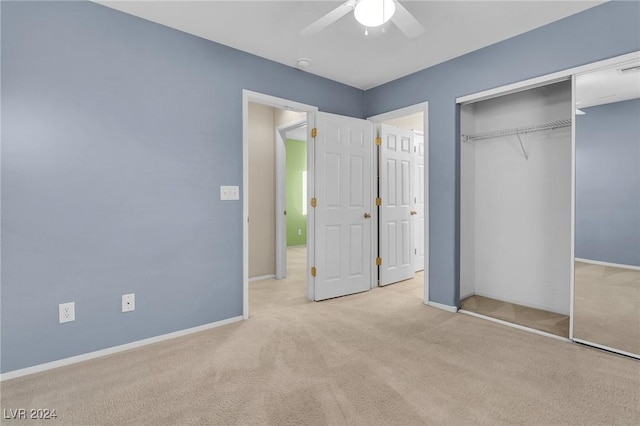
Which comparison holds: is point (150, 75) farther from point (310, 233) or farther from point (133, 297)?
point (310, 233)

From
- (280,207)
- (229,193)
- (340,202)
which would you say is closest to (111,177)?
(229,193)

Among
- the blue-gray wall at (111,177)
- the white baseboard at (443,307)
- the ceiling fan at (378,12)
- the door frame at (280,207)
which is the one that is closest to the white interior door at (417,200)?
the white baseboard at (443,307)

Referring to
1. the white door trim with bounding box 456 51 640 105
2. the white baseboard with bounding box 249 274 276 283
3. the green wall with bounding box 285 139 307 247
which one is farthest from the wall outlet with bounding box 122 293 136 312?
the green wall with bounding box 285 139 307 247

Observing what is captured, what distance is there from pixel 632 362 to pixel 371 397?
6.25 feet

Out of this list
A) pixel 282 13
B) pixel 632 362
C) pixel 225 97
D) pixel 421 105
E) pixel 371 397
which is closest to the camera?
A: pixel 371 397

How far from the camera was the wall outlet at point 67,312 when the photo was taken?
2.31m

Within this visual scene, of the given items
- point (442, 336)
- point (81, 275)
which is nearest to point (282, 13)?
point (81, 275)

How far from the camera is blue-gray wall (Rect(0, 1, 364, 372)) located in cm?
218

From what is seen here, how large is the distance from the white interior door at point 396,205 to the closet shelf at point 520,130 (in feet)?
3.17

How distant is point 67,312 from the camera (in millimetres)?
2330

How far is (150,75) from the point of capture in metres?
2.67

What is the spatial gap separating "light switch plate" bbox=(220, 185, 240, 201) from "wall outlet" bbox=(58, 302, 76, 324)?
4.42ft

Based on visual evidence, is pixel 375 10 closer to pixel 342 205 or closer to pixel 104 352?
pixel 342 205

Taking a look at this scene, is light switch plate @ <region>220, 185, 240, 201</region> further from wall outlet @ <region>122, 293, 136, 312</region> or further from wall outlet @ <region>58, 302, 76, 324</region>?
wall outlet @ <region>58, 302, 76, 324</region>
